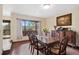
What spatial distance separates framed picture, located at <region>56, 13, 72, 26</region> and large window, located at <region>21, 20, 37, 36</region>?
45 cm

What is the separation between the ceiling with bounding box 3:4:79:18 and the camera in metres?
1.50

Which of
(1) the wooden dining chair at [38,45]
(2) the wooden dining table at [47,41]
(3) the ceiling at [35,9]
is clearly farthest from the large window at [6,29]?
(2) the wooden dining table at [47,41]

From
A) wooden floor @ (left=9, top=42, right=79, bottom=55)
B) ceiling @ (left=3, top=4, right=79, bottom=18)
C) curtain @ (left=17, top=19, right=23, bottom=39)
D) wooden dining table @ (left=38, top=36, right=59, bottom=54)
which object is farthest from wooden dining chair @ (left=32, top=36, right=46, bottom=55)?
ceiling @ (left=3, top=4, right=79, bottom=18)

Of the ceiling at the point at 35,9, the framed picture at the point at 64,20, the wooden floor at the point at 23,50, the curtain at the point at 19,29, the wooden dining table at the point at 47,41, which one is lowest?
the wooden floor at the point at 23,50

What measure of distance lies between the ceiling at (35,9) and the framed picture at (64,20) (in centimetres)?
12

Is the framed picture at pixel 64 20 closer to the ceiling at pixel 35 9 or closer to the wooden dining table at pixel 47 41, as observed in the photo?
the ceiling at pixel 35 9

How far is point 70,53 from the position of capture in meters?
1.51

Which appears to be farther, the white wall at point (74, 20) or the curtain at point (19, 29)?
the curtain at point (19, 29)

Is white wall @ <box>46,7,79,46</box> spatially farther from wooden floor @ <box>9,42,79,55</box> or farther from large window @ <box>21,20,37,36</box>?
large window @ <box>21,20,37,36</box>

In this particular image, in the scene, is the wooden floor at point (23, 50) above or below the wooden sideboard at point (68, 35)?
below

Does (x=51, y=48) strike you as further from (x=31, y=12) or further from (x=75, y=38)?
(x=31, y=12)

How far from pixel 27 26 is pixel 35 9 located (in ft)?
1.17

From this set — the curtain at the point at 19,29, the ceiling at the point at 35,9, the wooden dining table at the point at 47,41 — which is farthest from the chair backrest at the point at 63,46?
the curtain at the point at 19,29

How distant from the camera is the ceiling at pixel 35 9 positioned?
4.93 feet
